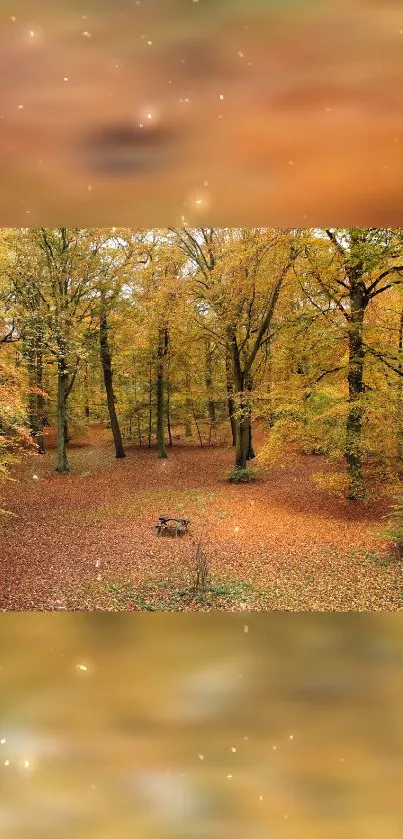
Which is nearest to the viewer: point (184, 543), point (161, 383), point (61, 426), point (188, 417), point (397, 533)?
point (397, 533)

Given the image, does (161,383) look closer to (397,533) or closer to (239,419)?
(239,419)

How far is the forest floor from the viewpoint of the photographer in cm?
385

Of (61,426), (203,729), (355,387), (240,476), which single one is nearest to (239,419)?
(240,476)

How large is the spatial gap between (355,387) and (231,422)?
19.3ft

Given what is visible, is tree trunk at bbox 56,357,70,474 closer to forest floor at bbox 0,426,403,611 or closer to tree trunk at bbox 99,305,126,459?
forest floor at bbox 0,426,403,611

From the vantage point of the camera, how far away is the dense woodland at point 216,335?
5.66 meters

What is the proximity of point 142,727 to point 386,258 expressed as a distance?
5465 mm

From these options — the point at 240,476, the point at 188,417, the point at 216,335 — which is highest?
the point at 216,335

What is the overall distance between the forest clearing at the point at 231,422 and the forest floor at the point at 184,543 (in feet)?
0.10

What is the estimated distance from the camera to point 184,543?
5473mm

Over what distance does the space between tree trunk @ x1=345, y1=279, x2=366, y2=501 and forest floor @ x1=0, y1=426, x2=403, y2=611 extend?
0.59 metres

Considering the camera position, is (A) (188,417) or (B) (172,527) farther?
(A) (188,417)
